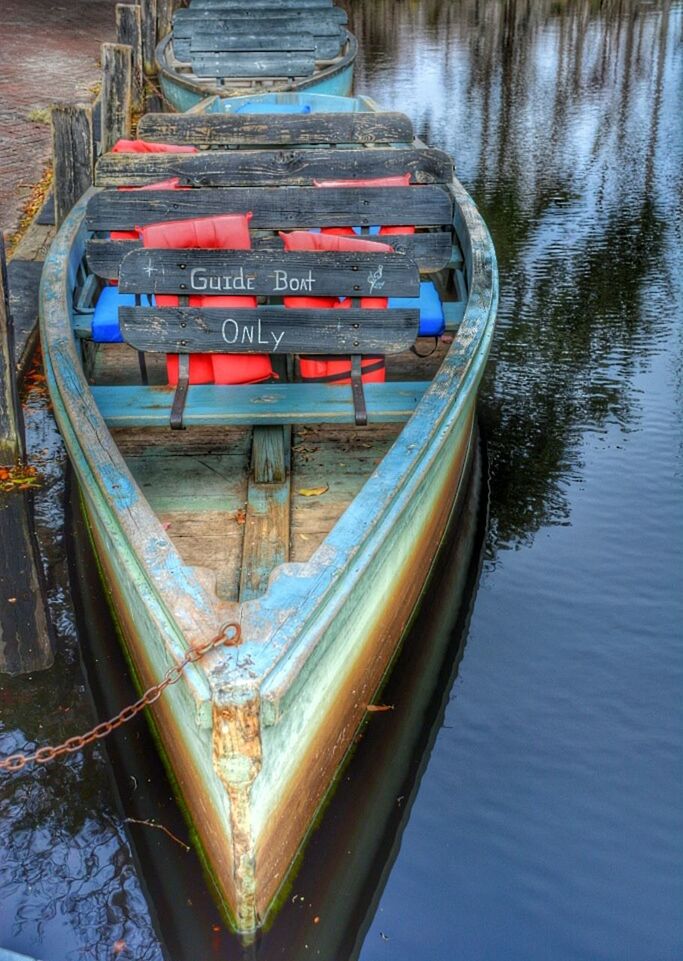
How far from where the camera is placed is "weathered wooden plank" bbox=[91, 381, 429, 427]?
5375mm

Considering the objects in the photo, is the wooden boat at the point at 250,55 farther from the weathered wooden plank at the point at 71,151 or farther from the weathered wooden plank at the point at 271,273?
the weathered wooden plank at the point at 271,273

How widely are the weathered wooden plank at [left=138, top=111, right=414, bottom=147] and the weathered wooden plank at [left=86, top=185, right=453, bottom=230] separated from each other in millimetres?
1559

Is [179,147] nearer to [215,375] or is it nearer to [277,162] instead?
[277,162]

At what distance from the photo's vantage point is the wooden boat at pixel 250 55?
13.2 m

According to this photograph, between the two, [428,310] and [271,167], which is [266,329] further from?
[271,167]

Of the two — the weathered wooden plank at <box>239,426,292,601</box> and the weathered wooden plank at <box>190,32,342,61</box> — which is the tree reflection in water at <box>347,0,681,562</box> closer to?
the weathered wooden plank at <box>239,426,292,601</box>

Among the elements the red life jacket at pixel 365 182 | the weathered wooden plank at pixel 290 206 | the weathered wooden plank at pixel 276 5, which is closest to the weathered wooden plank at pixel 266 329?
the weathered wooden plank at pixel 290 206

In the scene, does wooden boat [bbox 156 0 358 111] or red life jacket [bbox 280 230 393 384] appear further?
wooden boat [bbox 156 0 358 111]

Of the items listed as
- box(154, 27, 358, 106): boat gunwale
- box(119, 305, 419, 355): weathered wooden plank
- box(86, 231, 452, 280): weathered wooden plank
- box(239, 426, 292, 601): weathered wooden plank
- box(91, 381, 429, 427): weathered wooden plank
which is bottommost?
box(239, 426, 292, 601): weathered wooden plank

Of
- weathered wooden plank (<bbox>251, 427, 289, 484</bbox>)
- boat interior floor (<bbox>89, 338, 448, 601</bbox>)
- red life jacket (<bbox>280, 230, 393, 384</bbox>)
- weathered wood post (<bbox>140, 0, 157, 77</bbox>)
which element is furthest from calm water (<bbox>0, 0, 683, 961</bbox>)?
weathered wood post (<bbox>140, 0, 157, 77</bbox>)

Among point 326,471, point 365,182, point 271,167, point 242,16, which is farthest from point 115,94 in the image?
point 326,471

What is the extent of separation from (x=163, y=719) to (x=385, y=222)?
10.3 ft

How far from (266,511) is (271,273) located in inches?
44.2

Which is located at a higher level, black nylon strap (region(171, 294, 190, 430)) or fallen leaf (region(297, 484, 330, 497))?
black nylon strap (region(171, 294, 190, 430))
